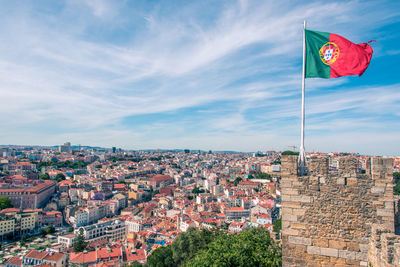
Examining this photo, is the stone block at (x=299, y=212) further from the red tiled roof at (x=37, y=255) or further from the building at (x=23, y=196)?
the building at (x=23, y=196)

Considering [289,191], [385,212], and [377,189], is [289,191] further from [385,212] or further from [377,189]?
[385,212]

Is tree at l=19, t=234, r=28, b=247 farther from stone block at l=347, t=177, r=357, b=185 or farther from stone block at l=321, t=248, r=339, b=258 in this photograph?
stone block at l=347, t=177, r=357, b=185

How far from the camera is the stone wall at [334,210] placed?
450 cm

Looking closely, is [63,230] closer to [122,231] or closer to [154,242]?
[122,231]

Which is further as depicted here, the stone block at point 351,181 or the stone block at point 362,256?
the stone block at point 351,181

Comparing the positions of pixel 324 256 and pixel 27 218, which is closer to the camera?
pixel 324 256

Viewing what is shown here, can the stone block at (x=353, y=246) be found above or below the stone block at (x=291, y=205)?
below

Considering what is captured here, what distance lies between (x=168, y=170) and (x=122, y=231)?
70.0m

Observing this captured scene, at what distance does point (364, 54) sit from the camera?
19.3 feet

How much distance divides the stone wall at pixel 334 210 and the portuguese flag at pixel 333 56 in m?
2.29

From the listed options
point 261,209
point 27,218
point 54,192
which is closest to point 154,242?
point 261,209

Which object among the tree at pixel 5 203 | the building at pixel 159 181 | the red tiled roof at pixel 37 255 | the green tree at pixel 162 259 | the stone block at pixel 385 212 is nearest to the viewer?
the stone block at pixel 385 212

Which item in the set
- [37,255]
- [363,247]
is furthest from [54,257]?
[363,247]

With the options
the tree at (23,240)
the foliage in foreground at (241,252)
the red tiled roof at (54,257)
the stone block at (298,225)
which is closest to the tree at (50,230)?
the tree at (23,240)
